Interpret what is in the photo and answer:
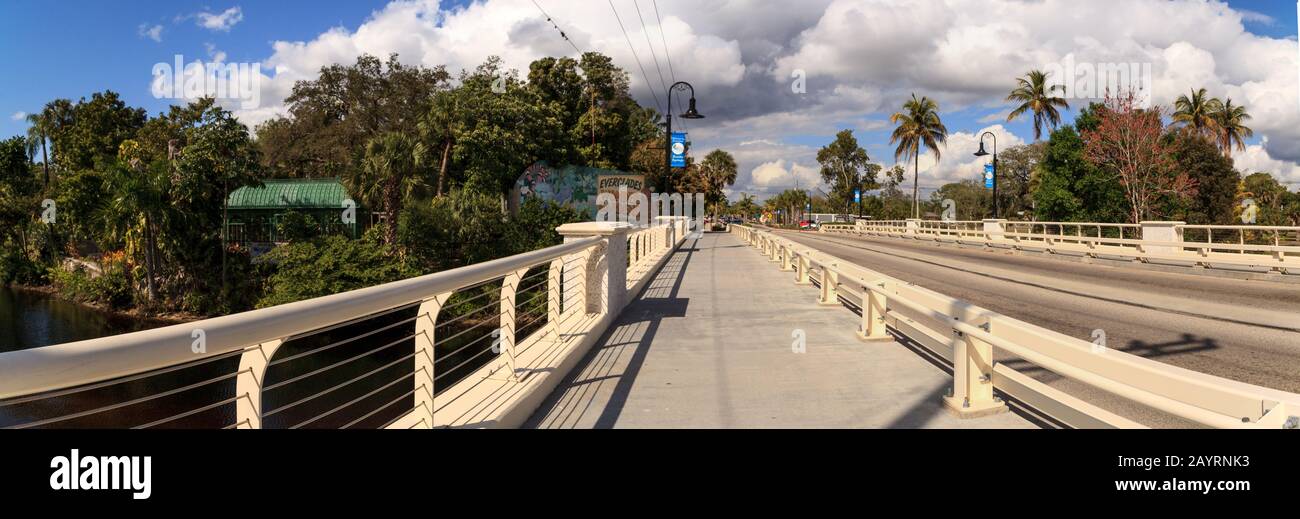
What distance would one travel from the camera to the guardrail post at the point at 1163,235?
2048cm

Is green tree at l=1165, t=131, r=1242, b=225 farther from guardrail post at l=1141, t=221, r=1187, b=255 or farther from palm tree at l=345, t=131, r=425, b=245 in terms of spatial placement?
palm tree at l=345, t=131, r=425, b=245

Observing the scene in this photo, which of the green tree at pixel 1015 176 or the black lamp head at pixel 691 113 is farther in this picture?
the green tree at pixel 1015 176

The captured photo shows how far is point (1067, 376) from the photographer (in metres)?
4.36

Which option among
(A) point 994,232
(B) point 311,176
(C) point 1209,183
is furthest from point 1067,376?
(B) point 311,176

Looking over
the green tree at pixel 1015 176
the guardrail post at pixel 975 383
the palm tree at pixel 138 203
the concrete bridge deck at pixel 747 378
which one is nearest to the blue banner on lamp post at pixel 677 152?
the concrete bridge deck at pixel 747 378

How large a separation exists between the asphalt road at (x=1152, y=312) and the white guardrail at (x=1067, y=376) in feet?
3.13

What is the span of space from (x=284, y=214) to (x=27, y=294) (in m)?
28.2

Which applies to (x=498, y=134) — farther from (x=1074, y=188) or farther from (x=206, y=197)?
(x=1074, y=188)

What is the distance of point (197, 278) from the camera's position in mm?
38719

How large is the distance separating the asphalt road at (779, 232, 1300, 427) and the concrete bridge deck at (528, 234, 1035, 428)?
1450mm

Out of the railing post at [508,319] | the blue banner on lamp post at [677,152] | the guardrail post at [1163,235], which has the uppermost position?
the blue banner on lamp post at [677,152]

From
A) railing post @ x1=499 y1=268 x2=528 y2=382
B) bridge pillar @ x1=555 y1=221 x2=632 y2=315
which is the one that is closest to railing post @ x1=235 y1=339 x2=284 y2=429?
railing post @ x1=499 y1=268 x2=528 y2=382

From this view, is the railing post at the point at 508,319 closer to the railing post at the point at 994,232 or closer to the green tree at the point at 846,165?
the railing post at the point at 994,232
